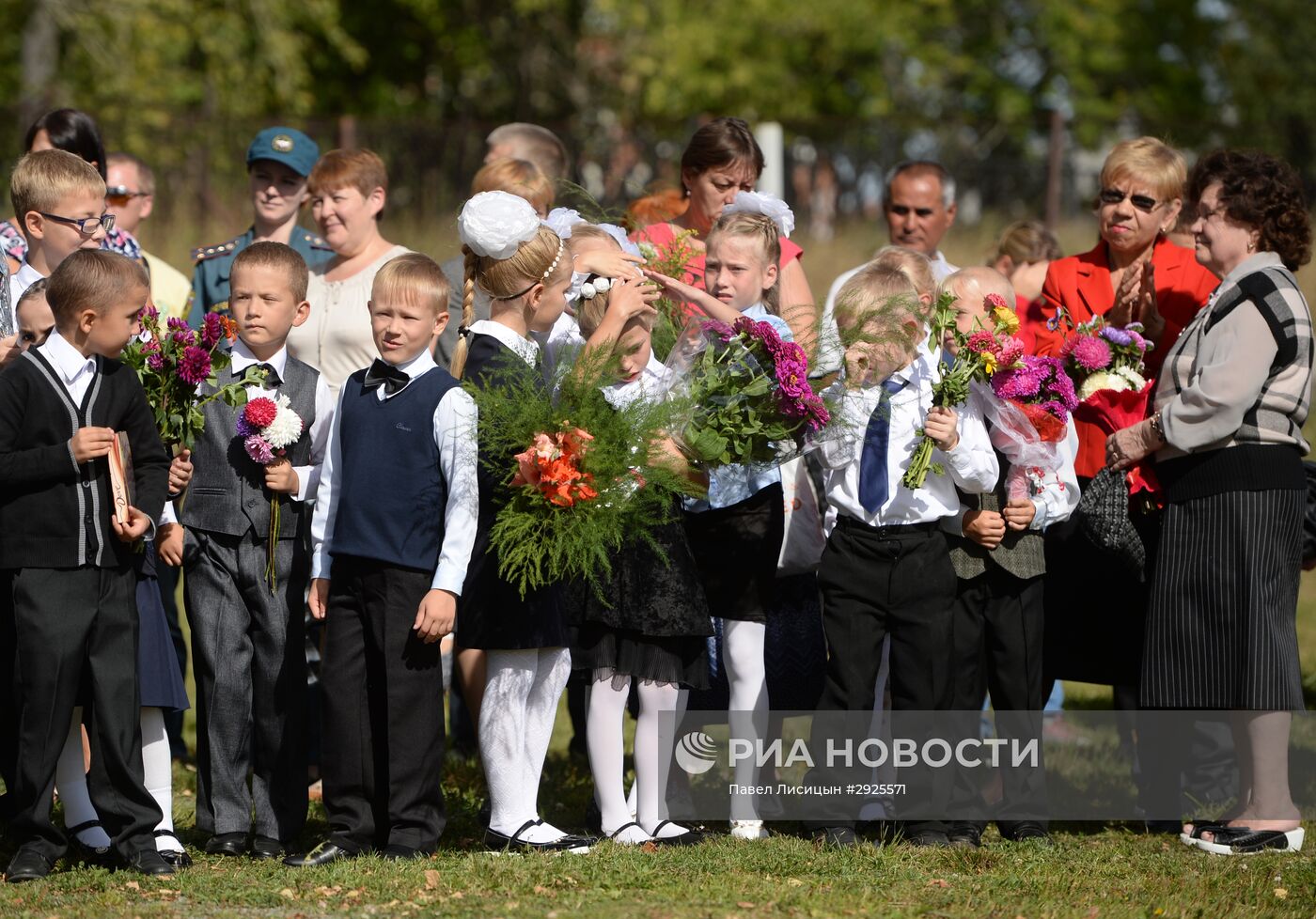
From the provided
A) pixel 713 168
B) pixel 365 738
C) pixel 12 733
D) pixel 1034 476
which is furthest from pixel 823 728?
pixel 12 733

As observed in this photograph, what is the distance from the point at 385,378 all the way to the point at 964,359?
192 cm

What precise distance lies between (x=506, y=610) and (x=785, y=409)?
111 cm

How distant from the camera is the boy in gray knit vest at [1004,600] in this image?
557 centimetres

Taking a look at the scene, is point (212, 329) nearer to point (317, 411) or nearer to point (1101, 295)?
point (317, 411)

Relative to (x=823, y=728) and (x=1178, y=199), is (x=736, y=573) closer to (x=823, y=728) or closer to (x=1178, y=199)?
(x=823, y=728)

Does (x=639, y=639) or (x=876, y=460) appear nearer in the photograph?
(x=639, y=639)

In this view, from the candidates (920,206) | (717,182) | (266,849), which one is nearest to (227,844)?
(266,849)

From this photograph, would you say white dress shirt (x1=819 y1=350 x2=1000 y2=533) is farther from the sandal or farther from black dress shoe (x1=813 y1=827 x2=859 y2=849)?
the sandal

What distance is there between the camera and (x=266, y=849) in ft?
17.5

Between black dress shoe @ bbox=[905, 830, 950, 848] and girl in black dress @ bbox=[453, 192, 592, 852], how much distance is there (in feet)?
3.82

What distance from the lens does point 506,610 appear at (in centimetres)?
516

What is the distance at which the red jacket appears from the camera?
6191 millimetres

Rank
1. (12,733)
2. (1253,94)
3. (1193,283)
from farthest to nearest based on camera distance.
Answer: (1253,94)
(1193,283)
(12,733)

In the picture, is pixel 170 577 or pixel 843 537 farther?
pixel 170 577
